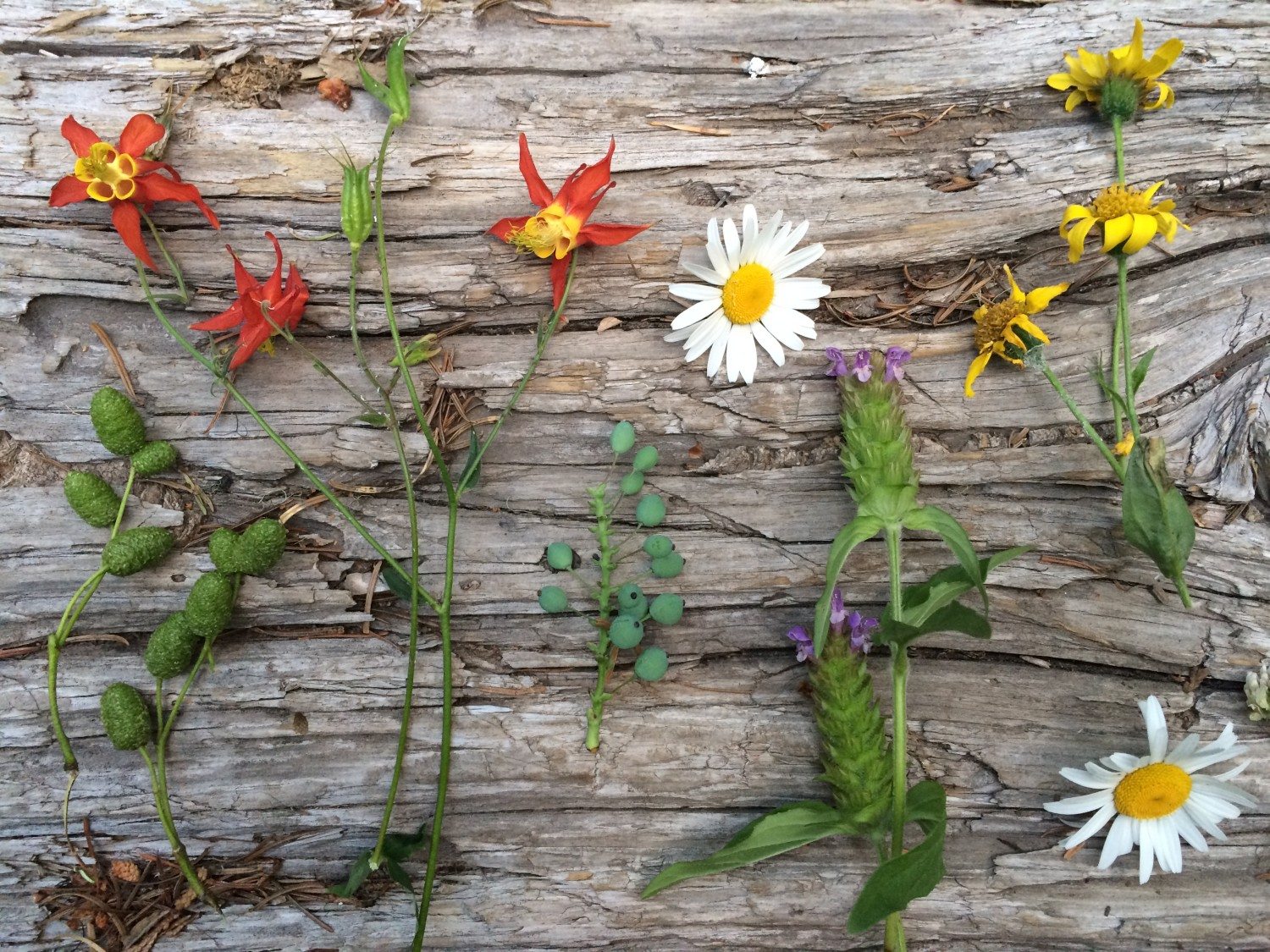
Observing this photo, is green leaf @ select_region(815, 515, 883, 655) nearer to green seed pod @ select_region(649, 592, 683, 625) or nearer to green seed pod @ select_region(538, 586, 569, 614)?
green seed pod @ select_region(649, 592, 683, 625)

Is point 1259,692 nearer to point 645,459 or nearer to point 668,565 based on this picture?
point 668,565

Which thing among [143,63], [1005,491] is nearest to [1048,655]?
[1005,491]

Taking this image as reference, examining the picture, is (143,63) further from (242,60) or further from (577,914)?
(577,914)

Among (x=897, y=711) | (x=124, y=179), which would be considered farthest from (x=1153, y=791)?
(x=124, y=179)

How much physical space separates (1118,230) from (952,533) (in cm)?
97

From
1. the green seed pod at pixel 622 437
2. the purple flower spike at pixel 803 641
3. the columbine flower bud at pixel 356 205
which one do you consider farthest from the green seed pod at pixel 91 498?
the purple flower spike at pixel 803 641

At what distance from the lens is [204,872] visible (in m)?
2.39

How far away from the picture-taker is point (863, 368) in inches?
89.9

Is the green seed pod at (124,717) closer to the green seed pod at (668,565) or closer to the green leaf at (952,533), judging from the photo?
the green seed pod at (668,565)

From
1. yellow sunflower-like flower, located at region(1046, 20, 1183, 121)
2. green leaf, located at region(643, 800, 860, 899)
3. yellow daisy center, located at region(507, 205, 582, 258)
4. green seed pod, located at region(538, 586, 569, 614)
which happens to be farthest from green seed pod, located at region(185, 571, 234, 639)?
yellow sunflower-like flower, located at region(1046, 20, 1183, 121)

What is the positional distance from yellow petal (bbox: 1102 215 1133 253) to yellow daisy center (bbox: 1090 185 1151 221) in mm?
36

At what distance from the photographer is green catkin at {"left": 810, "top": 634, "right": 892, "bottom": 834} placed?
2.20m

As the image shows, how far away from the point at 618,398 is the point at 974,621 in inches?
44.3

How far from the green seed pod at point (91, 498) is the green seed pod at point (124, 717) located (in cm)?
47
